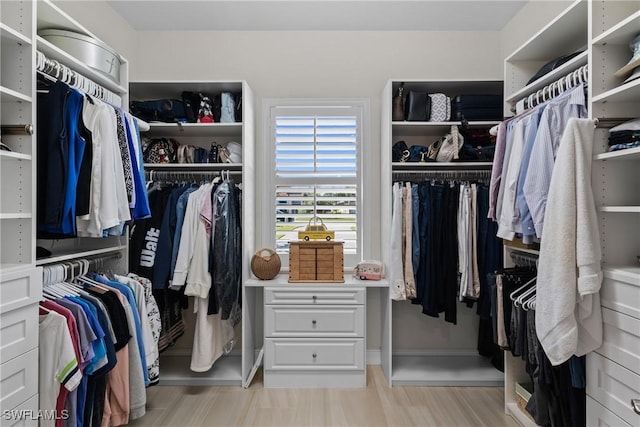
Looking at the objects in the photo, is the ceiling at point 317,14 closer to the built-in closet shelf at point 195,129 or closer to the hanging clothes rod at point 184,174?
the built-in closet shelf at point 195,129

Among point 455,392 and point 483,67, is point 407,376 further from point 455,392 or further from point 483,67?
point 483,67

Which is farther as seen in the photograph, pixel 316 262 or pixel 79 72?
pixel 316 262

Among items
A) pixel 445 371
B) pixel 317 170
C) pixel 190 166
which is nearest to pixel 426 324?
pixel 445 371

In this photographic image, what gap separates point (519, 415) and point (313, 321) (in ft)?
4.58

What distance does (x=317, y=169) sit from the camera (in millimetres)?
3199

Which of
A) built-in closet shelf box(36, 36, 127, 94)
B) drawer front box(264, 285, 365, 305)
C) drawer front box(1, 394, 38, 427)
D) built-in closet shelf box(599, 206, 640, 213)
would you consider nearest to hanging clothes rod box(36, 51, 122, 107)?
built-in closet shelf box(36, 36, 127, 94)

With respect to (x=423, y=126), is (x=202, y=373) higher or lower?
lower

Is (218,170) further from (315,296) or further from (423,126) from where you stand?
(423,126)

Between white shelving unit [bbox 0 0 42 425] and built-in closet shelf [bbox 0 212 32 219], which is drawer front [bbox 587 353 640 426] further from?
built-in closet shelf [bbox 0 212 32 219]

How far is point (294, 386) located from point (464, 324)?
1.52 meters

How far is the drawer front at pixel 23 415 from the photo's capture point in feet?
4.85

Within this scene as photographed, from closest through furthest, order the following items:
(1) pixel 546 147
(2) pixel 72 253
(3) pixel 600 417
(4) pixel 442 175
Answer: (3) pixel 600 417, (1) pixel 546 147, (2) pixel 72 253, (4) pixel 442 175

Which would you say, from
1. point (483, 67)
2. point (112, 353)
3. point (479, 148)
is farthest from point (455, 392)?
point (483, 67)

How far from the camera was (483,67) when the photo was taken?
3238mm
